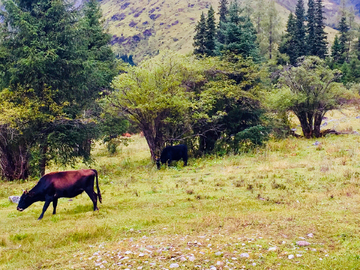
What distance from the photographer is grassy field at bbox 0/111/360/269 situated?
240 inches

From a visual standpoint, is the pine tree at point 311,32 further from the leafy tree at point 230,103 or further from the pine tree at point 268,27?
the leafy tree at point 230,103

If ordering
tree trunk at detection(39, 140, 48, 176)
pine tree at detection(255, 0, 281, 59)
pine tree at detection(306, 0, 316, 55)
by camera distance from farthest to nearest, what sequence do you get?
1. pine tree at detection(255, 0, 281, 59)
2. pine tree at detection(306, 0, 316, 55)
3. tree trunk at detection(39, 140, 48, 176)

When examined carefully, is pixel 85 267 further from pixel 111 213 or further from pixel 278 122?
pixel 278 122

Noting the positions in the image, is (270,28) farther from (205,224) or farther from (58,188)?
(205,224)

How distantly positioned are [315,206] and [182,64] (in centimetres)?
1397

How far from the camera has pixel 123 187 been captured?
1413 centimetres

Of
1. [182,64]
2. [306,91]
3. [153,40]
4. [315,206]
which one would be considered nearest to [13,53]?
[182,64]

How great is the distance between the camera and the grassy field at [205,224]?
20.0ft

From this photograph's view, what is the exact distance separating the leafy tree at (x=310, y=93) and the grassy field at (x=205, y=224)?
1219 cm

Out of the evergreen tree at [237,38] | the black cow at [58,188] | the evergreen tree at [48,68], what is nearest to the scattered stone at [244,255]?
the black cow at [58,188]

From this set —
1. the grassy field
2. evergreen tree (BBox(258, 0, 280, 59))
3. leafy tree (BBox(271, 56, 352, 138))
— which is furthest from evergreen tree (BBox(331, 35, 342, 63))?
the grassy field

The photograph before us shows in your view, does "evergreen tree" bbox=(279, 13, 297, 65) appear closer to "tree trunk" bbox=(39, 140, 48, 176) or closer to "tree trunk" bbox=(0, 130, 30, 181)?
"tree trunk" bbox=(39, 140, 48, 176)

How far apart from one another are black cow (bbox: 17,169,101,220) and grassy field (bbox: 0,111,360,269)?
0.51 metres

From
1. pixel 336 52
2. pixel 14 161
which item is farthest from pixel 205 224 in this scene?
pixel 336 52
